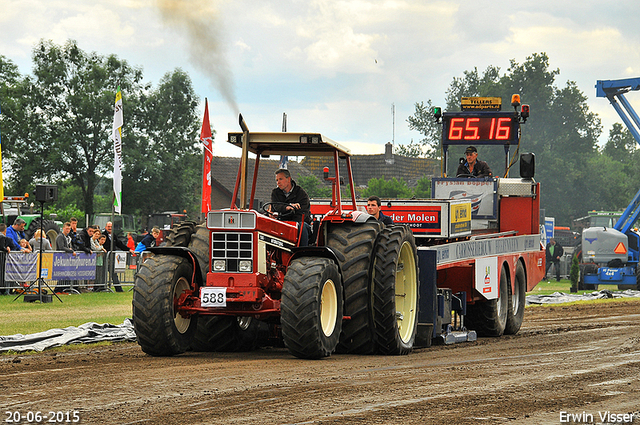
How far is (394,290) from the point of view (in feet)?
32.2

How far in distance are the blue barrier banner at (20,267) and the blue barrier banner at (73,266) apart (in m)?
0.54

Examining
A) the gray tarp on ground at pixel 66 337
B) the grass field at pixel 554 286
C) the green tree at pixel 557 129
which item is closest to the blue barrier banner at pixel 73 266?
the gray tarp on ground at pixel 66 337

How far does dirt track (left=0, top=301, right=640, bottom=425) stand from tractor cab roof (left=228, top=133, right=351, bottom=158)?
245 cm

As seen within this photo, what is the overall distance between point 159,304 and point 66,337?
110 inches

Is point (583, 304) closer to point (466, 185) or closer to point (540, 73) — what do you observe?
point (466, 185)

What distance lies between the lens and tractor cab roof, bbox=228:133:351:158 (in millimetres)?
9664

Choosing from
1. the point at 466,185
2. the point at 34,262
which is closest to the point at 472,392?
the point at 466,185

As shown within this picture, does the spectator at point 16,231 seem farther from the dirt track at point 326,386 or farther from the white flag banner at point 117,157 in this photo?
the dirt track at point 326,386

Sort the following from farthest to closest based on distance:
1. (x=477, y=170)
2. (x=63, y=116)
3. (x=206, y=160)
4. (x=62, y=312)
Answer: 1. (x=63, y=116)
2. (x=206, y=160)
3. (x=62, y=312)
4. (x=477, y=170)

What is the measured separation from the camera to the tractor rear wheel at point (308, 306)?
8.71m

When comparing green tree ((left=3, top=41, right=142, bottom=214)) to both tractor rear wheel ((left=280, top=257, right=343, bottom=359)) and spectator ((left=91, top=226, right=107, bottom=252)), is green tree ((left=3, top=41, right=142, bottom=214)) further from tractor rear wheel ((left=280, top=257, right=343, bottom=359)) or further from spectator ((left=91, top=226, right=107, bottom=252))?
tractor rear wheel ((left=280, top=257, right=343, bottom=359))

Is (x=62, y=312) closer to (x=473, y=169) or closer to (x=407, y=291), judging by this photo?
(x=407, y=291)

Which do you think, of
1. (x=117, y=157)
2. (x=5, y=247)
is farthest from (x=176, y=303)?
(x=117, y=157)

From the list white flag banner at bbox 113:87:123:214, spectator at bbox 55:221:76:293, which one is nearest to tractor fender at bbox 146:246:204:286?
spectator at bbox 55:221:76:293
